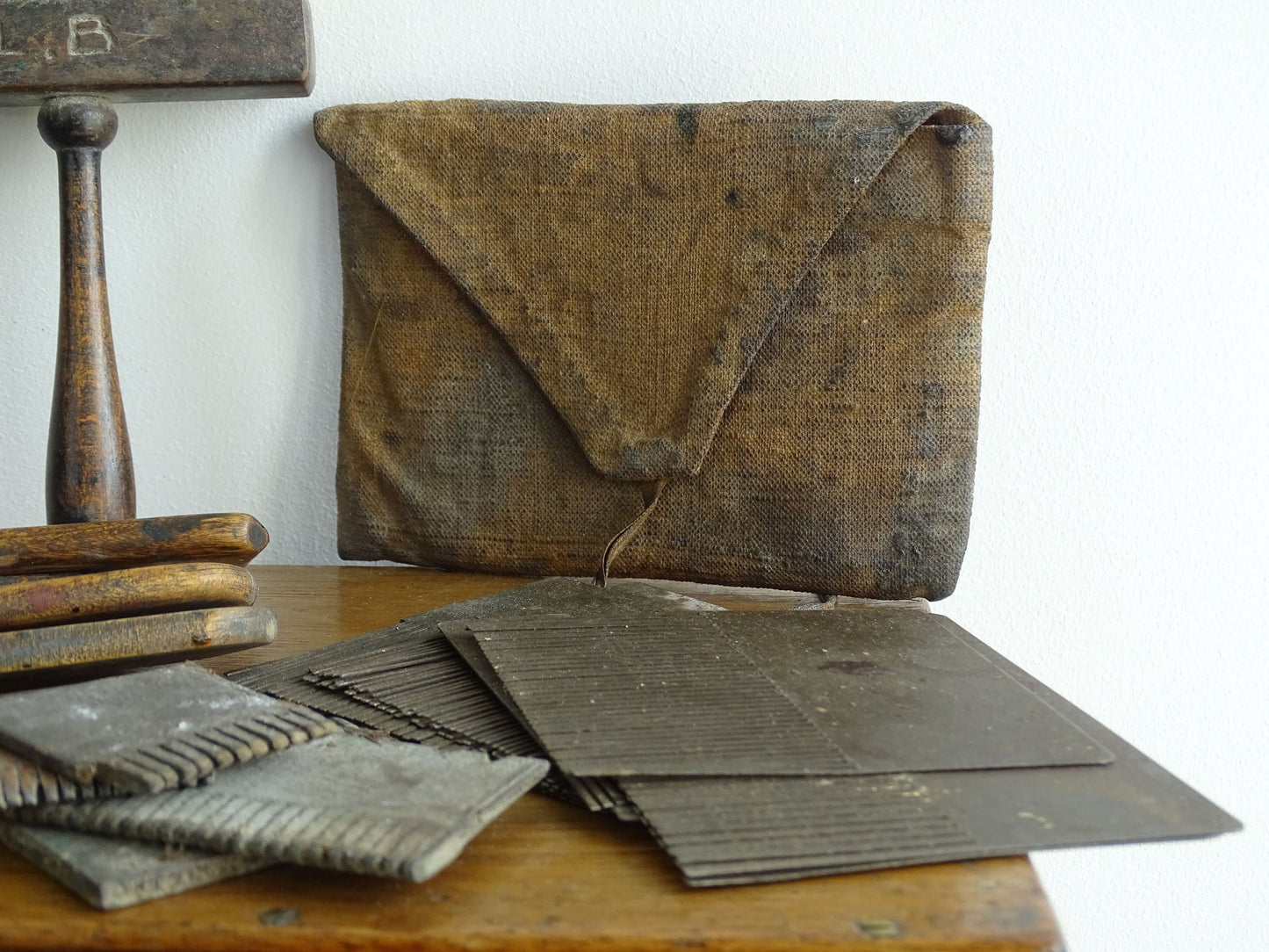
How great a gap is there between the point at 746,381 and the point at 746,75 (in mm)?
270

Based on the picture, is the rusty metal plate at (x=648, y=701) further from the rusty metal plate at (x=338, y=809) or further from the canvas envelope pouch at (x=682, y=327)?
the canvas envelope pouch at (x=682, y=327)

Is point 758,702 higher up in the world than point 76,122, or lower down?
lower down

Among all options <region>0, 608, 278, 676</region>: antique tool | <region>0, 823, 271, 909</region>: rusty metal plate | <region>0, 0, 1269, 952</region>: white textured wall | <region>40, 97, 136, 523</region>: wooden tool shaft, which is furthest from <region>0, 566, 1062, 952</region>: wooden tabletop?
<region>0, 0, 1269, 952</region>: white textured wall

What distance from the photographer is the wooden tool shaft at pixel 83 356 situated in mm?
854

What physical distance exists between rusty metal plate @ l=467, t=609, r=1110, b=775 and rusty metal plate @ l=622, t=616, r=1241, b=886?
1 centimetres

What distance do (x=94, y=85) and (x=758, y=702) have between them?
714 mm

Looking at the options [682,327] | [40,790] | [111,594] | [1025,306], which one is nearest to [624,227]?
[682,327]

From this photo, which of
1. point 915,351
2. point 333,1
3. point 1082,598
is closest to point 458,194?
point 333,1

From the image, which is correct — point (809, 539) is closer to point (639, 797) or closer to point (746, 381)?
point (746, 381)

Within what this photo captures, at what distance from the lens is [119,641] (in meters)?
0.60

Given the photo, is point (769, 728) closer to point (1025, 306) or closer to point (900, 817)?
point (900, 817)

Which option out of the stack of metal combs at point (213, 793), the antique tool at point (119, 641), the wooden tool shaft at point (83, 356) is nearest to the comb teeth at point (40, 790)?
the stack of metal combs at point (213, 793)

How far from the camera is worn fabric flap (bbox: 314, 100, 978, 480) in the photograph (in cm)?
86

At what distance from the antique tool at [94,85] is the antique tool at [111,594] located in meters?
0.26
